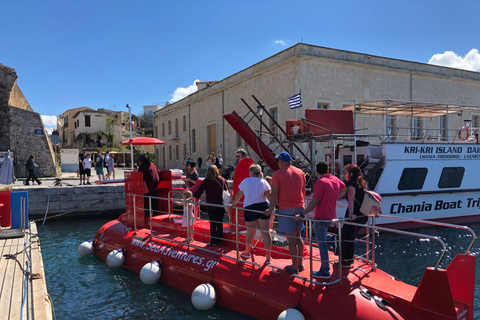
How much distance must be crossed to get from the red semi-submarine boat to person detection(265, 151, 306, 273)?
0.46m

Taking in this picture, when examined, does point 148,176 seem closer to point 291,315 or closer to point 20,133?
point 291,315

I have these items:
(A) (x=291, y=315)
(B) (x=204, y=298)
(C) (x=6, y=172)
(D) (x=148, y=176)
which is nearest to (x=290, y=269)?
(A) (x=291, y=315)

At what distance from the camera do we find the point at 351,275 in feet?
17.8

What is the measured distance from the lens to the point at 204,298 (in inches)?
231

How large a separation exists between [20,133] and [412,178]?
22.1 m

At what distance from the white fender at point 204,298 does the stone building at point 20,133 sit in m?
20.8

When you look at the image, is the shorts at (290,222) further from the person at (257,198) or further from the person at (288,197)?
the person at (257,198)

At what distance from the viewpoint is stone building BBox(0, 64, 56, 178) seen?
880 inches

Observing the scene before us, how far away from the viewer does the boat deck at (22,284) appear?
4910 mm

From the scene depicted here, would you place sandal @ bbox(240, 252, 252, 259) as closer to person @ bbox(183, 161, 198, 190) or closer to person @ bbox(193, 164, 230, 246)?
person @ bbox(193, 164, 230, 246)

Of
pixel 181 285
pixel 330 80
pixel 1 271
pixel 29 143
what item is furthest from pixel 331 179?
pixel 29 143

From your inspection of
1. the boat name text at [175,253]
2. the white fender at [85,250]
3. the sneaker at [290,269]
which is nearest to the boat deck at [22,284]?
the white fender at [85,250]

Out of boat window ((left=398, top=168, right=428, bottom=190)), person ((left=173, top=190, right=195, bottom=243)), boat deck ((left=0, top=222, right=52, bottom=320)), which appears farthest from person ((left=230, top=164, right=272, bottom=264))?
boat window ((left=398, top=168, right=428, bottom=190))

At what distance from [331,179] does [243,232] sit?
9.03ft
